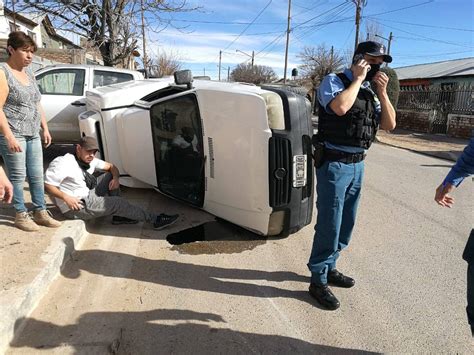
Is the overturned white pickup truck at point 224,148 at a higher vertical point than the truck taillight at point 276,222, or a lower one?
higher

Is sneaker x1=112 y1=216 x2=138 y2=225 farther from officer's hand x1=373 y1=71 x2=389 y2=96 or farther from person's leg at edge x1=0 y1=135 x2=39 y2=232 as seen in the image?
officer's hand x1=373 y1=71 x2=389 y2=96

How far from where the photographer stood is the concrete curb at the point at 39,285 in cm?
246

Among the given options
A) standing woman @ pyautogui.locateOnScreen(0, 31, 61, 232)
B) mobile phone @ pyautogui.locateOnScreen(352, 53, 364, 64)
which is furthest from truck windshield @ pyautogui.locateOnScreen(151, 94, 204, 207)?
mobile phone @ pyautogui.locateOnScreen(352, 53, 364, 64)

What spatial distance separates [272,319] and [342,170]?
119 cm

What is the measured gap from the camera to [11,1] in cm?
1117

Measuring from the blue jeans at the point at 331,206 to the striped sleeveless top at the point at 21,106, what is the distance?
2.61m

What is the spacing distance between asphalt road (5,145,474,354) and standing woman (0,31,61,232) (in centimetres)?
63

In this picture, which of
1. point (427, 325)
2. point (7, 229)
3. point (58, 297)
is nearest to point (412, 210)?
point (427, 325)

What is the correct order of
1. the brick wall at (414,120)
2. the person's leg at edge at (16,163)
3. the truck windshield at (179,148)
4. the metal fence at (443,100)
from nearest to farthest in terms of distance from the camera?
the person's leg at edge at (16,163) < the truck windshield at (179,148) < the metal fence at (443,100) < the brick wall at (414,120)

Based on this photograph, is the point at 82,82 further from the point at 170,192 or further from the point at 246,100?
the point at 246,100

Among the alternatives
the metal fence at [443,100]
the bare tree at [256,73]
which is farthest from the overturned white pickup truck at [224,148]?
the bare tree at [256,73]

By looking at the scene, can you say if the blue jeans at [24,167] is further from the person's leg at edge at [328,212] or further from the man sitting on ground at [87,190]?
the person's leg at edge at [328,212]

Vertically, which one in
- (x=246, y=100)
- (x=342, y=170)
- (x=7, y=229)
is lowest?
(x=7, y=229)

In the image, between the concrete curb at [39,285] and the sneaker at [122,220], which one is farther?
the sneaker at [122,220]
